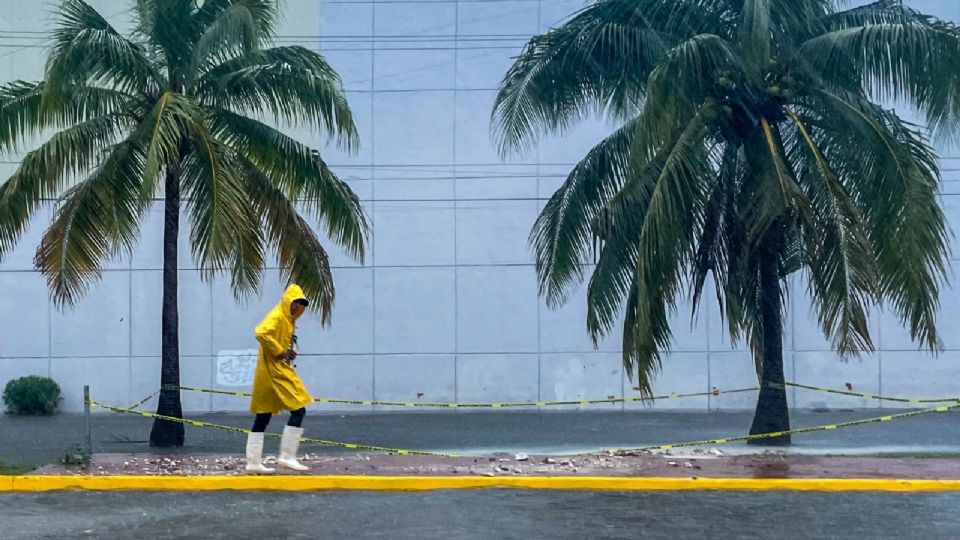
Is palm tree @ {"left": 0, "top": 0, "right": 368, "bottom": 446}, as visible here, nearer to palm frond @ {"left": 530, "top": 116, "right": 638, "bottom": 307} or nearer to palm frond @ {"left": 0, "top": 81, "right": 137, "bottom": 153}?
palm frond @ {"left": 0, "top": 81, "right": 137, "bottom": 153}

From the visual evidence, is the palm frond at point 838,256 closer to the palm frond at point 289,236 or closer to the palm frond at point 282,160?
the palm frond at point 282,160

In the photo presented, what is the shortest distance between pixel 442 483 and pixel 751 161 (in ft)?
17.1

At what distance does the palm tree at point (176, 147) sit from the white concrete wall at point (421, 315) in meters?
6.86

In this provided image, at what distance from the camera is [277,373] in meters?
11.5

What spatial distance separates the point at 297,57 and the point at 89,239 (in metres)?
3.10

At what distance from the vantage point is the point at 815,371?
21.8 metres

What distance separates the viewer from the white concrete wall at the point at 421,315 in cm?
2177

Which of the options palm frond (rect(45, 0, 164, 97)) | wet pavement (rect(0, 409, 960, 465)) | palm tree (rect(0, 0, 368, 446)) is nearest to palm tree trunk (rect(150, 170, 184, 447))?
palm tree (rect(0, 0, 368, 446))

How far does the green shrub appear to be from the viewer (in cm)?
2112

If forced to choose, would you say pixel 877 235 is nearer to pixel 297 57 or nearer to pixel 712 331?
pixel 297 57

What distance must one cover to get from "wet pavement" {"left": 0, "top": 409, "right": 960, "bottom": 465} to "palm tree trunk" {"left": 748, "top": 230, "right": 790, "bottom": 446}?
35 cm

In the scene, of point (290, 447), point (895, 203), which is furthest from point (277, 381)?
point (895, 203)

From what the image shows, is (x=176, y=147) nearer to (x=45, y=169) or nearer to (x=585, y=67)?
(x=45, y=169)

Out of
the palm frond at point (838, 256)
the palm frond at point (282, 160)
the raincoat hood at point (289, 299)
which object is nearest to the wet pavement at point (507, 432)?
the palm frond at point (838, 256)
